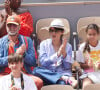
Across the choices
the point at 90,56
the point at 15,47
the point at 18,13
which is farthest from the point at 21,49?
the point at 18,13

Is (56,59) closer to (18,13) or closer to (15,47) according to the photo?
(15,47)

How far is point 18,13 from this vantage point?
4973 mm

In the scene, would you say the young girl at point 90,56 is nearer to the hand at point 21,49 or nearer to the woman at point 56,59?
the woman at point 56,59

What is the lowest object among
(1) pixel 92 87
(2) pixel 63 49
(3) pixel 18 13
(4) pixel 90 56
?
(1) pixel 92 87

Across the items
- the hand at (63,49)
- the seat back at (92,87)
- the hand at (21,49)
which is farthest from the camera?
the hand at (63,49)

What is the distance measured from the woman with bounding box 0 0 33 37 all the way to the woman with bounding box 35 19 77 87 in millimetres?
602

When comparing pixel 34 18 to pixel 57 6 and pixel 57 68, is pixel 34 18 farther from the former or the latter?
pixel 57 68

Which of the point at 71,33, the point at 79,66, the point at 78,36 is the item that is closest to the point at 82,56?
the point at 79,66

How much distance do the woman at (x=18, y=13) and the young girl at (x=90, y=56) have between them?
3.00ft

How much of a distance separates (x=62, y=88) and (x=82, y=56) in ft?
2.30

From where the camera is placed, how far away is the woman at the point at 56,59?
13.1 ft

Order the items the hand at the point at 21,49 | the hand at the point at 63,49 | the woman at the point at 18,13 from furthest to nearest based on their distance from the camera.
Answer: the woman at the point at 18,13 < the hand at the point at 63,49 < the hand at the point at 21,49

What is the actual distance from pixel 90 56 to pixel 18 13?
135 cm

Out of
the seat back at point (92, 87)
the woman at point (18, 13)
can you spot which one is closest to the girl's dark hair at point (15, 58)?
the seat back at point (92, 87)
